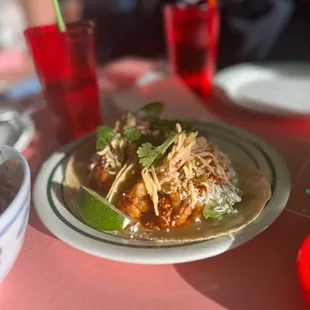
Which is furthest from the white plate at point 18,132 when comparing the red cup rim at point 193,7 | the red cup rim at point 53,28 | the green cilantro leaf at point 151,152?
the red cup rim at point 193,7

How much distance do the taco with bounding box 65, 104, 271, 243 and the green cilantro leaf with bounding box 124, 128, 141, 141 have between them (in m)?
0.03

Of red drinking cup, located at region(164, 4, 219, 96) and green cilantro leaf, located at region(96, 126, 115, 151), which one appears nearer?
green cilantro leaf, located at region(96, 126, 115, 151)

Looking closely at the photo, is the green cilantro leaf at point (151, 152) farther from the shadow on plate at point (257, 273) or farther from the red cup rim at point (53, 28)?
the red cup rim at point (53, 28)

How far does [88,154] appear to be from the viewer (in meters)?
0.84

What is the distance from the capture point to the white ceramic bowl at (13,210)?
520mm

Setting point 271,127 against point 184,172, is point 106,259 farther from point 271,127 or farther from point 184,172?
point 271,127

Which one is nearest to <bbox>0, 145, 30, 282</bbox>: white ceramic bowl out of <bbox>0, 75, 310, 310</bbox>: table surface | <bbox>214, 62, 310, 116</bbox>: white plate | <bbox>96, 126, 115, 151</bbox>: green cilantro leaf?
<bbox>0, 75, 310, 310</bbox>: table surface

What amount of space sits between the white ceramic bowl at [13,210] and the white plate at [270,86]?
0.53 metres

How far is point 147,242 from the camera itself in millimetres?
607

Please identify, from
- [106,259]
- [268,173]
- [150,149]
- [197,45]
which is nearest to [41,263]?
[106,259]

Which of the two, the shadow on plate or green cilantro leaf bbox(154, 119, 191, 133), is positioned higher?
green cilantro leaf bbox(154, 119, 191, 133)

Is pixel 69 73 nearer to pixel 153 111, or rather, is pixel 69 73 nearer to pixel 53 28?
Answer: pixel 53 28

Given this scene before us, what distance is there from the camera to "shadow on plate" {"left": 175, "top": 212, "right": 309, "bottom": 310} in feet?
1.85

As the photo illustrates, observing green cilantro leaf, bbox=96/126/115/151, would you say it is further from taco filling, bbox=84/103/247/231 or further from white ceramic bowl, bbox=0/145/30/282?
white ceramic bowl, bbox=0/145/30/282
